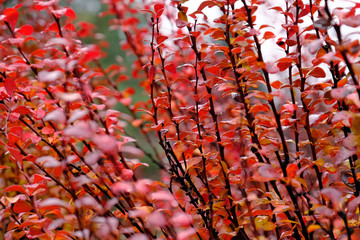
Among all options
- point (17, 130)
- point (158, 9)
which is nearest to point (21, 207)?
point (17, 130)

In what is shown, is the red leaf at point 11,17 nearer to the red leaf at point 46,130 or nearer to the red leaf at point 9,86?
the red leaf at point 9,86

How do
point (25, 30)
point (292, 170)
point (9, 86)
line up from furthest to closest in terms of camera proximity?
point (25, 30), point (9, 86), point (292, 170)

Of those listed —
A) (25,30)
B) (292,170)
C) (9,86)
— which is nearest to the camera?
(292,170)

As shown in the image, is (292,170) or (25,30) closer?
(292,170)

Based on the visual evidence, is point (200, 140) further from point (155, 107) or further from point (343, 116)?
A: point (343, 116)

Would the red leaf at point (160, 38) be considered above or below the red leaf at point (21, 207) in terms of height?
above

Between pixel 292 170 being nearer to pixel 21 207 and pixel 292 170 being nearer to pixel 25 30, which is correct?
pixel 21 207

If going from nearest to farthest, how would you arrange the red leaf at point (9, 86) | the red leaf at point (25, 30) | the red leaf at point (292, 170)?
1. the red leaf at point (292, 170)
2. the red leaf at point (9, 86)
3. the red leaf at point (25, 30)

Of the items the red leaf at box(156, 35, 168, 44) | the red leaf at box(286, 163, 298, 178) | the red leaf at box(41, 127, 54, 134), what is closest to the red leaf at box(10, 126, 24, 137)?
the red leaf at box(41, 127, 54, 134)

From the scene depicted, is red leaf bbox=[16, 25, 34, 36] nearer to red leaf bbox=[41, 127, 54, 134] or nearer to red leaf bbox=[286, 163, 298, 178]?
red leaf bbox=[41, 127, 54, 134]

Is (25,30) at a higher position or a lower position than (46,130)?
higher

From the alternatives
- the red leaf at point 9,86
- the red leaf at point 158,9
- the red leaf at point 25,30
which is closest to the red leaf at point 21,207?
the red leaf at point 9,86

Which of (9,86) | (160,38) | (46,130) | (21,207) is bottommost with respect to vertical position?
(21,207)

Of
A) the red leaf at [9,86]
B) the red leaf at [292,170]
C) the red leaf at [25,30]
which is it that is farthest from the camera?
the red leaf at [25,30]
